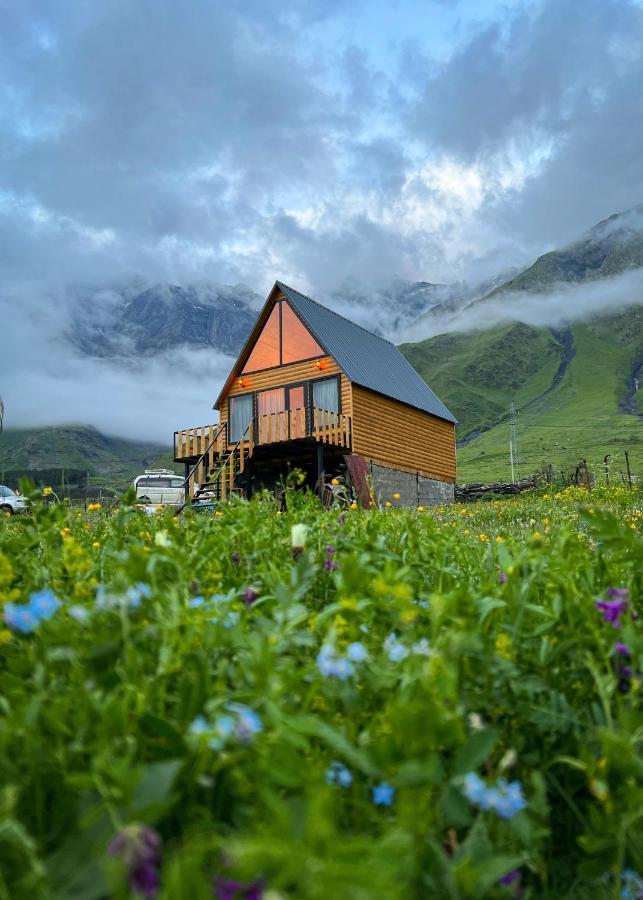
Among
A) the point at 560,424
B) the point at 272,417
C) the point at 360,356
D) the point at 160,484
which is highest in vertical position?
the point at 560,424

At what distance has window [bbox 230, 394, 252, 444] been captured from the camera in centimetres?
2408

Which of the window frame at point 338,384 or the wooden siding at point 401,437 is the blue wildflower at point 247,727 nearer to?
the wooden siding at point 401,437

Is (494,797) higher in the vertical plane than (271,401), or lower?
lower

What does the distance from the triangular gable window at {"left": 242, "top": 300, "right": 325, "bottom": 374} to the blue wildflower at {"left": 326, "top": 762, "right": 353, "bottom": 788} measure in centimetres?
2205

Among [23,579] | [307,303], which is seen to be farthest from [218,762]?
[307,303]

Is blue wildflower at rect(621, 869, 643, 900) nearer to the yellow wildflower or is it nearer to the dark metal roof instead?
the yellow wildflower

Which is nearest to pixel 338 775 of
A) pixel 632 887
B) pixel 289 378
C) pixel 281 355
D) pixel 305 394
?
pixel 632 887

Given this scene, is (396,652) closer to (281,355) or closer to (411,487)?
(281,355)

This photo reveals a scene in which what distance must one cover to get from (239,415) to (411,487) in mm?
7246

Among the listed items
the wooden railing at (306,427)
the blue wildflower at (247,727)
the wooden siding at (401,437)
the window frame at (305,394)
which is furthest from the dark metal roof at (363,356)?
the blue wildflower at (247,727)

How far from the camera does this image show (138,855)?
0.75 m

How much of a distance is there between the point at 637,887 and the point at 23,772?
45.3 inches

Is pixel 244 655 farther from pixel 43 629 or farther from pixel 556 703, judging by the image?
pixel 556 703

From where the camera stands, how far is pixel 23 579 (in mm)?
2246
